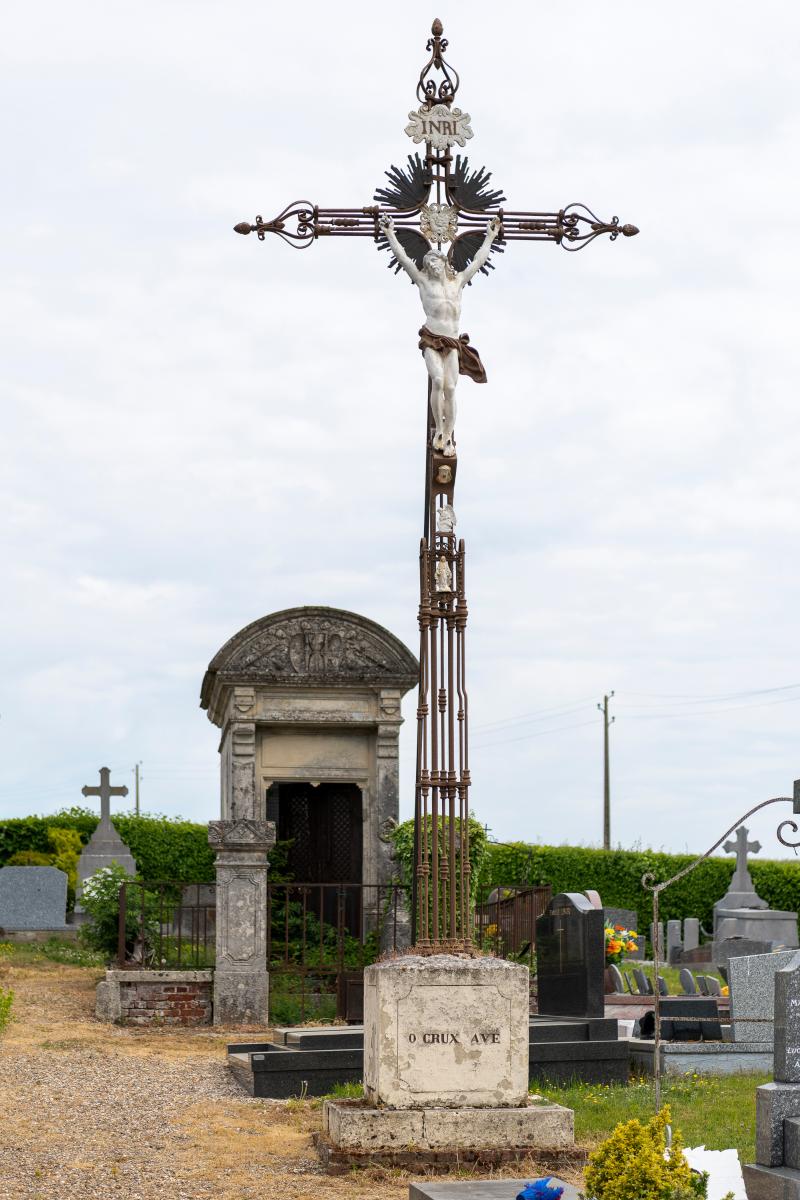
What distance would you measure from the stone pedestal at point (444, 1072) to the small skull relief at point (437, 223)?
4.31 metres

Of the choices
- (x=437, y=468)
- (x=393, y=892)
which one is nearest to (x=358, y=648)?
(x=393, y=892)

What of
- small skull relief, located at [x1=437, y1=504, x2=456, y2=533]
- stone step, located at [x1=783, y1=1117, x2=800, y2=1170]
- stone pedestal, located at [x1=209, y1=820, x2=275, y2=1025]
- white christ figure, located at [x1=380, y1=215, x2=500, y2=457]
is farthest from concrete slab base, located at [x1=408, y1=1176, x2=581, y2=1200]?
stone pedestal, located at [x1=209, y1=820, x2=275, y2=1025]

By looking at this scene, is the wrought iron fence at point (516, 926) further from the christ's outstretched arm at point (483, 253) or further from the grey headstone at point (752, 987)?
the christ's outstretched arm at point (483, 253)

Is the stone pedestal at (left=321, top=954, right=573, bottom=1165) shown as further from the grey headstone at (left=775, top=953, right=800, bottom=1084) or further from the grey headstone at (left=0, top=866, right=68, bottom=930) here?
the grey headstone at (left=0, top=866, right=68, bottom=930)

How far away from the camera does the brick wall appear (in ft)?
46.8

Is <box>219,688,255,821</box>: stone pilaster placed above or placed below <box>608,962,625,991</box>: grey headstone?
above

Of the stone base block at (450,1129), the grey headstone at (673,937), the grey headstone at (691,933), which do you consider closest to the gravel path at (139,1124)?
the stone base block at (450,1129)

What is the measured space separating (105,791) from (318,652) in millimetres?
6814

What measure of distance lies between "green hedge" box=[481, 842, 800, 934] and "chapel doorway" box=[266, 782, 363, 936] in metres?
9.21

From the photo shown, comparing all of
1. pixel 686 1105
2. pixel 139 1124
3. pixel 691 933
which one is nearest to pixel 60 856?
pixel 691 933

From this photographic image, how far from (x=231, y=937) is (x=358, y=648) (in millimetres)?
3895

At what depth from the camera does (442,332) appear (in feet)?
30.0

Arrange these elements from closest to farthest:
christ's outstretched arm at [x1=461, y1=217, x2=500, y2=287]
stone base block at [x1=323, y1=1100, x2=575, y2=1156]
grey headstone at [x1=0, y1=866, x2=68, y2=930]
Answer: stone base block at [x1=323, y1=1100, x2=575, y2=1156]
christ's outstretched arm at [x1=461, y1=217, x2=500, y2=287]
grey headstone at [x1=0, y1=866, x2=68, y2=930]

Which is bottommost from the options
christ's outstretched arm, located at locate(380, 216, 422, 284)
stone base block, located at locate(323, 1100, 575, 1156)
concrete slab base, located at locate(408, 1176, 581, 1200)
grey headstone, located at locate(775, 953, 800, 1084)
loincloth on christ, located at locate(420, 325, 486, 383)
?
stone base block, located at locate(323, 1100, 575, 1156)
